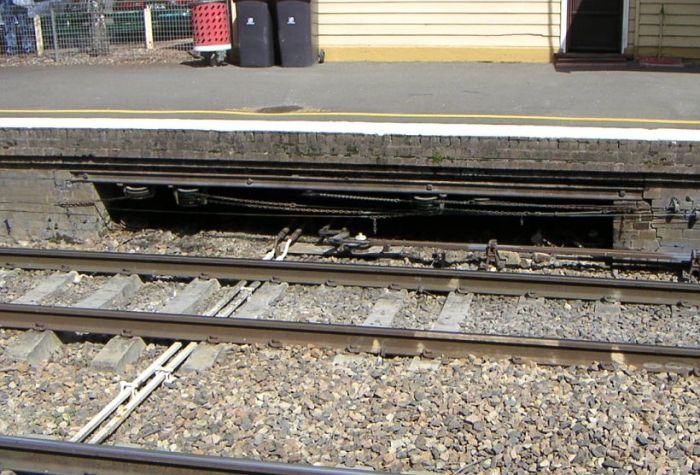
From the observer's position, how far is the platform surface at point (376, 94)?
1052 cm

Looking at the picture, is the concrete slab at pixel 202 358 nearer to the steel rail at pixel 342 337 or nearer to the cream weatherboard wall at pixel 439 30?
the steel rail at pixel 342 337

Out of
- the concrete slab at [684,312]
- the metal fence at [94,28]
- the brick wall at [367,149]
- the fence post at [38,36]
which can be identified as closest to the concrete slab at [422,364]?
the concrete slab at [684,312]

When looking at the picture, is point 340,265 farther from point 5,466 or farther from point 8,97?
point 8,97

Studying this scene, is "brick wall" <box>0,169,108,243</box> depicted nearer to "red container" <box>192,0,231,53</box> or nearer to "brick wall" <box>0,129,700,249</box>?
"brick wall" <box>0,129,700,249</box>

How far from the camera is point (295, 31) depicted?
1512cm

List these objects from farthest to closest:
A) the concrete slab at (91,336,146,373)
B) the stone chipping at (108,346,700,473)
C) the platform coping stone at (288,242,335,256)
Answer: the platform coping stone at (288,242,335,256) → the concrete slab at (91,336,146,373) → the stone chipping at (108,346,700,473)

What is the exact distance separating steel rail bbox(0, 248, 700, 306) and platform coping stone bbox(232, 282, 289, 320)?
140mm

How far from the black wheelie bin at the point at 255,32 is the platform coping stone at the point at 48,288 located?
23.8ft

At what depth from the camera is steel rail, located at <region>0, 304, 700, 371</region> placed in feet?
21.2

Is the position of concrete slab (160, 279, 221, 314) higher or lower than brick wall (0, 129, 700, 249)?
lower

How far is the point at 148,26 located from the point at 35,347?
38.1ft

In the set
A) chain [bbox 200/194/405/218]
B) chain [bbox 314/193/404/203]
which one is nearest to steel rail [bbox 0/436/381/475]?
chain [bbox 314/193/404/203]

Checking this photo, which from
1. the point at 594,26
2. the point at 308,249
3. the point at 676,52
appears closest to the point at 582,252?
the point at 308,249

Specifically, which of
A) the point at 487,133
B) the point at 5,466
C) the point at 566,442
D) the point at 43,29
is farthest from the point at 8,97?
the point at 566,442
